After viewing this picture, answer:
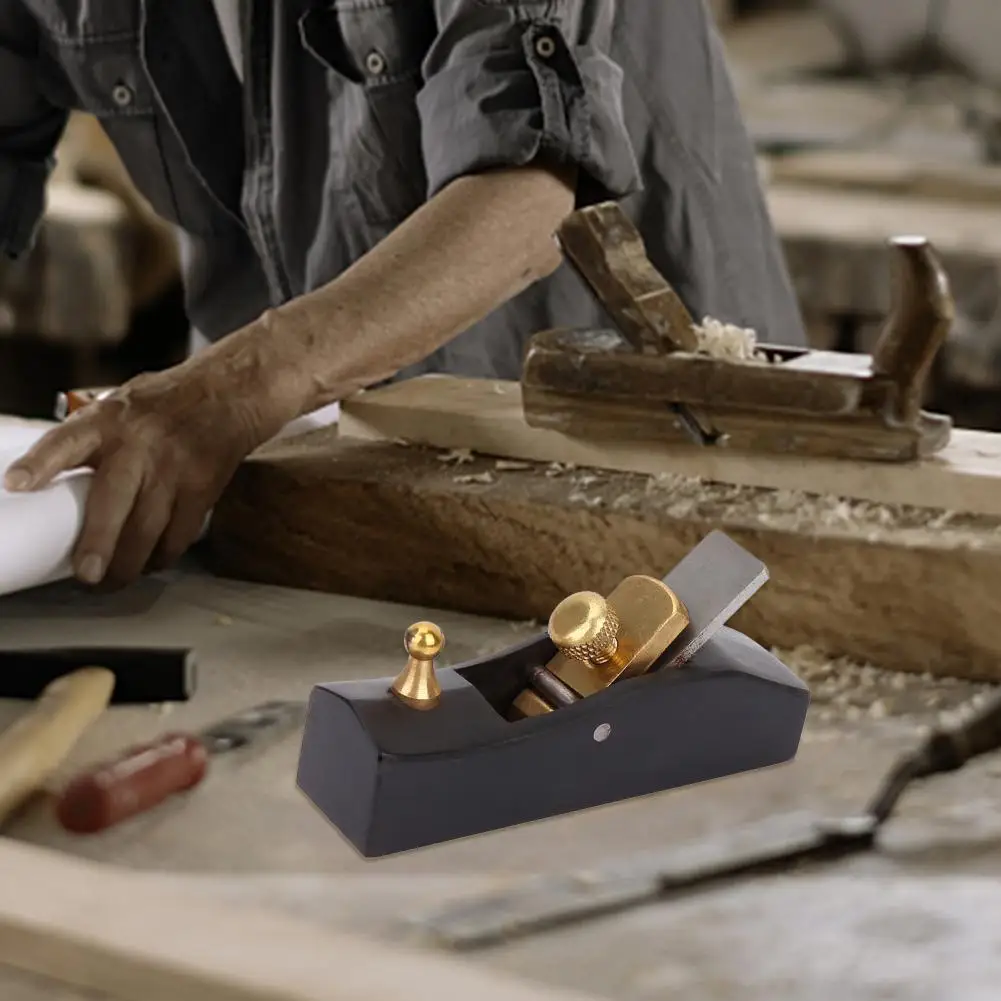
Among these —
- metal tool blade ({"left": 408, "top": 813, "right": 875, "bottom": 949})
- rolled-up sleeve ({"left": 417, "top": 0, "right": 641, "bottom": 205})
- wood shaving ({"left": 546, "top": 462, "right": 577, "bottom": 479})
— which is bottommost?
metal tool blade ({"left": 408, "top": 813, "right": 875, "bottom": 949})

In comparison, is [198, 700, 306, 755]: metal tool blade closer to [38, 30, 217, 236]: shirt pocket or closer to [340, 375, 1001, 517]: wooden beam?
[340, 375, 1001, 517]: wooden beam

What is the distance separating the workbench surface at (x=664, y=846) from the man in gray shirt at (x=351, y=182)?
0.19 m

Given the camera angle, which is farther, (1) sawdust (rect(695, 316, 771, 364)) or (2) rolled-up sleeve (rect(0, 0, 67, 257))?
(2) rolled-up sleeve (rect(0, 0, 67, 257))

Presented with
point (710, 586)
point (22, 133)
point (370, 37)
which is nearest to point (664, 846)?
point (710, 586)

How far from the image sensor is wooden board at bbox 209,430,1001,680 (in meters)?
0.97

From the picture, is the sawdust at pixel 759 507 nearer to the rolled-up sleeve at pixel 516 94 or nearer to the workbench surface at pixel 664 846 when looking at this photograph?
the workbench surface at pixel 664 846

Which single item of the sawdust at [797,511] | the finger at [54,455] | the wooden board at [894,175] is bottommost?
the wooden board at [894,175]

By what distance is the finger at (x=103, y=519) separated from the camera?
1.05 m

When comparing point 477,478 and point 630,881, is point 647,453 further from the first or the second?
point 630,881

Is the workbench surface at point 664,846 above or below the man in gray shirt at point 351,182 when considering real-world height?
below

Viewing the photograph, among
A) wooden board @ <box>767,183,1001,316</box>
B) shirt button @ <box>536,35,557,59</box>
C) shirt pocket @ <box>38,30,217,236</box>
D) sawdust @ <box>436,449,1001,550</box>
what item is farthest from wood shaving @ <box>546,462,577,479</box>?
wooden board @ <box>767,183,1001,316</box>

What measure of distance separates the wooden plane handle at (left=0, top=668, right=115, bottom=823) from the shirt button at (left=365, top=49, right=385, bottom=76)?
67cm

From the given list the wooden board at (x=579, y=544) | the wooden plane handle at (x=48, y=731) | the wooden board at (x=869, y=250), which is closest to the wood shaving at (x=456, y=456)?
the wooden board at (x=579, y=544)

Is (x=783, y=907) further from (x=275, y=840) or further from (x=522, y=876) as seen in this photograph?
(x=275, y=840)
